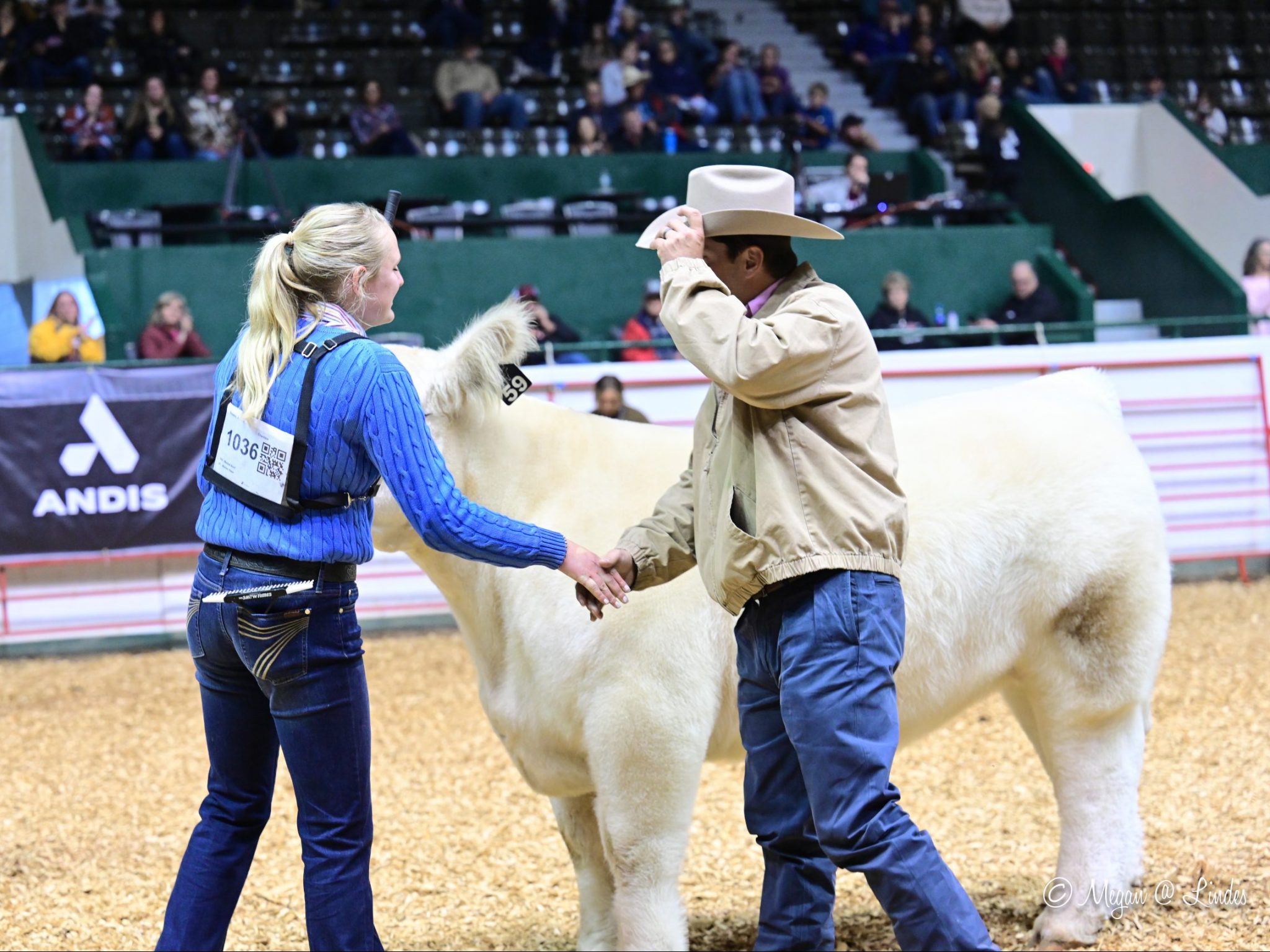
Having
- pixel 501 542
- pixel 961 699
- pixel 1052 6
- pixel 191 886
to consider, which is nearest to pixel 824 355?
pixel 501 542

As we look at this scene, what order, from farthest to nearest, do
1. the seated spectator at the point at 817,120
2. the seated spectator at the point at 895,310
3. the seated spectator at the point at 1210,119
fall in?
the seated spectator at the point at 1210,119 → the seated spectator at the point at 817,120 → the seated spectator at the point at 895,310

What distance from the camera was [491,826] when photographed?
5.22m

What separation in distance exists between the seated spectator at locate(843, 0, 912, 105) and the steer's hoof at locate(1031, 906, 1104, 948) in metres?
14.2

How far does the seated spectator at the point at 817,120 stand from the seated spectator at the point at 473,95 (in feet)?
10.2

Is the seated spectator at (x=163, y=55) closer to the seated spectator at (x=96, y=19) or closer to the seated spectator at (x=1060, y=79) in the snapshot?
the seated spectator at (x=96, y=19)

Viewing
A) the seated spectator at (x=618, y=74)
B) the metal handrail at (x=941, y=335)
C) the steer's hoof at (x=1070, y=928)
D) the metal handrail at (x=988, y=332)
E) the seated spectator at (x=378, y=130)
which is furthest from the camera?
the seated spectator at (x=618, y=74)

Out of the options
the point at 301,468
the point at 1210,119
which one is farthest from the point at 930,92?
the point at 301,468

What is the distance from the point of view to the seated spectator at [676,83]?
15109mm

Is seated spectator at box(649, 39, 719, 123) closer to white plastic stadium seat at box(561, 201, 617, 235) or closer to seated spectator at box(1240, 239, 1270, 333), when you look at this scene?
white plastic stadium seat at box(561, 201, 617, 235)

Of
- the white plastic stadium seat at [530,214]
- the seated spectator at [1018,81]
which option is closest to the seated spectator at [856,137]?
the seated spectator at [1018,81]

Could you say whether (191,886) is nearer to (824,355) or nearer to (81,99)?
(824,355)

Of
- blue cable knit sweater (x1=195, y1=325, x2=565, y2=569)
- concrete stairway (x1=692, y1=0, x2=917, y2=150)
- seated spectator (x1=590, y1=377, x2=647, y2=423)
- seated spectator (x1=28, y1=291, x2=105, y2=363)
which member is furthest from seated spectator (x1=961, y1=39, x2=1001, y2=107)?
blue cable knit sweater (x1=195, y1=325, x2=565, y2=569)

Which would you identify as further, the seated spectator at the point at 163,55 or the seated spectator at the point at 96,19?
the seated spectator at the point at 96,19

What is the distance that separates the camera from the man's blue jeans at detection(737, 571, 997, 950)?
267 centimetres
